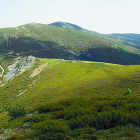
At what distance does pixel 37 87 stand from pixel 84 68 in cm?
3054

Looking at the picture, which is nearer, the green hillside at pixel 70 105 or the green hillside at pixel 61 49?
the green hillside at pixel 70 105

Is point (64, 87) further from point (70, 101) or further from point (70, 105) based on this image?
point (70, 105)

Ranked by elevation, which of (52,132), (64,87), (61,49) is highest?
(61,49)

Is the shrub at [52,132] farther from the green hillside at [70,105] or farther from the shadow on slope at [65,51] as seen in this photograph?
the shadow on slope at [65,51]

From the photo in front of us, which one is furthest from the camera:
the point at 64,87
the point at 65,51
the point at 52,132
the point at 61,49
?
the point at 61,49

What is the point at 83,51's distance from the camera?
17262cm

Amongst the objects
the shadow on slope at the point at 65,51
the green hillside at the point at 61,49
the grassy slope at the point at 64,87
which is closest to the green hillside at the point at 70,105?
the grassy slope at the point at 64,87

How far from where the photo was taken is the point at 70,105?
→ 1841cm

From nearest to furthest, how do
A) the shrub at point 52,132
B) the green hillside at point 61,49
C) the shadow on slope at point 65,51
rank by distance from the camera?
the shrub at point 52,132 < the shadow on slope at point 65,51 < the green hillside at point 61,49

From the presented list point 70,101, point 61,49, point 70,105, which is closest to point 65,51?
point 61,49

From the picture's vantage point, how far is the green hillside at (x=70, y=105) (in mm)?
Answer: 9516

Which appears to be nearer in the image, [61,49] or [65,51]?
A: [65,51]

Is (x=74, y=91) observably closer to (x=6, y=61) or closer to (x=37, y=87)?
(x=37, y=87)

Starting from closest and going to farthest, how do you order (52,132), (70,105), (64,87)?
(52,132)
(70,105)
(64,87)
